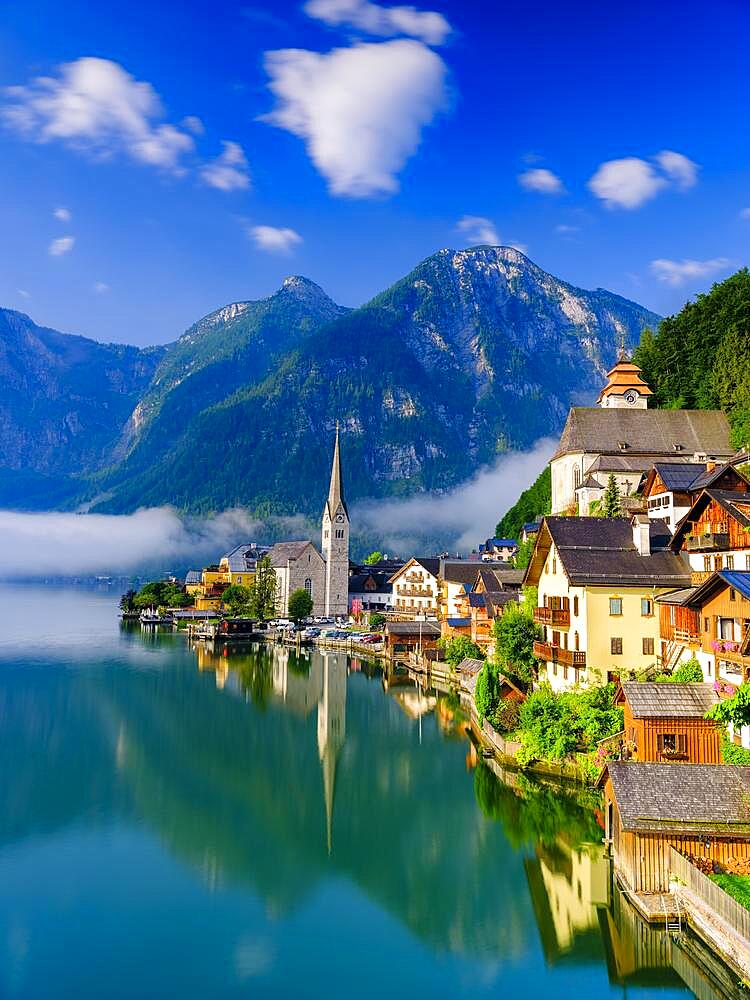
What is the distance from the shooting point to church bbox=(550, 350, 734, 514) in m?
70.8

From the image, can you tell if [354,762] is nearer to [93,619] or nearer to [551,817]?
[551,817]

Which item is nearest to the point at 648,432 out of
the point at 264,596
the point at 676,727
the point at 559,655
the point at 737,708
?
the point at 559,655

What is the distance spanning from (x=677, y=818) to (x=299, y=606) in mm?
110233

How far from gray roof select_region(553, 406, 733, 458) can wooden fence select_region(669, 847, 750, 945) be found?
52.1 metres

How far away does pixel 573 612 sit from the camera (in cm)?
3981

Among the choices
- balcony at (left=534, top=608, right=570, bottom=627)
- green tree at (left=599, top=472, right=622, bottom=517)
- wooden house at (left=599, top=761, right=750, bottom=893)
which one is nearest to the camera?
wooden house at (left=599, top=761, right=750, bottom=893)

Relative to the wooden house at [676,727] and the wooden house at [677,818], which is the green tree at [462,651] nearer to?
the wooden house at [676,727]

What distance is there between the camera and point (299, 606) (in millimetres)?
131500

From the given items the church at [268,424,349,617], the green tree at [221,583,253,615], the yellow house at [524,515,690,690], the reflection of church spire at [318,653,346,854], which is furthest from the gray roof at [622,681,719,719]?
the church at [268,424,349,617]

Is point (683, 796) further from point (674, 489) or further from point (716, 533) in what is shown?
point (674, 489)

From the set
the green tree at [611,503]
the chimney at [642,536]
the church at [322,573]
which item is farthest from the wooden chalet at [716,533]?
the church at [322,573]

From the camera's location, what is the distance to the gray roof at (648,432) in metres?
70.9

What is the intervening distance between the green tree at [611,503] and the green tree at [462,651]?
661 inches

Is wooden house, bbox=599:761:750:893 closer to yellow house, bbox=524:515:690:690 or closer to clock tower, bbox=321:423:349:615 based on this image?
yellow house, bbox=524:515:690:690
